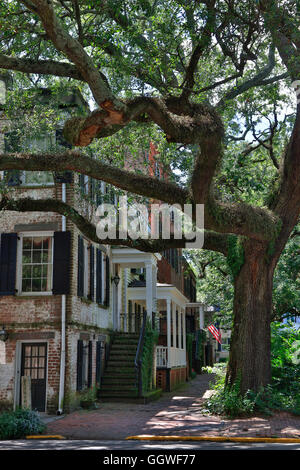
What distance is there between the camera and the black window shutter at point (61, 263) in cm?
1541

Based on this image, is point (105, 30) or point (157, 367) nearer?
point (105, 30)

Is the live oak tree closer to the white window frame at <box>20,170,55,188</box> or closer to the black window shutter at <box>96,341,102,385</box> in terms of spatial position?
the white window frame at <box>20,170,55,188</box>

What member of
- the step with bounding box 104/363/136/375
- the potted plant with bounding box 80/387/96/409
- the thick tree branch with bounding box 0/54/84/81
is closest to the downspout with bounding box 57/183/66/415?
the potted plant with bounding box 80/387/96/409

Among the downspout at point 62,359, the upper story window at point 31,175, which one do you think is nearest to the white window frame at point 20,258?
the downspout at point 62,359

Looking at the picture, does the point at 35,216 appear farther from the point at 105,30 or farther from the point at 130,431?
the point at 130,431

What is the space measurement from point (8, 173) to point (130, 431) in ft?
25.0

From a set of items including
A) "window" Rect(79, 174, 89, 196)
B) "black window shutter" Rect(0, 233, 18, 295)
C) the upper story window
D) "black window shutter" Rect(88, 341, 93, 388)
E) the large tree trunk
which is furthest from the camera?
"black window shutter" Rect(88, 341, 93, 388)

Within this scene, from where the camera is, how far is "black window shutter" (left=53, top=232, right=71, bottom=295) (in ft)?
50.5

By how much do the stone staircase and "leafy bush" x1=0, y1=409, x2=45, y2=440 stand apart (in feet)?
19.7

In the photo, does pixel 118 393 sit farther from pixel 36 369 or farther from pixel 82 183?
pixel 82 183

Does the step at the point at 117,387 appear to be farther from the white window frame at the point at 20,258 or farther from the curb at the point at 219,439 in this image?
the curb at the point at 219,439

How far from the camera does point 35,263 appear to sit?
16.0 metres

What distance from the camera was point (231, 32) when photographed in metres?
14.0
